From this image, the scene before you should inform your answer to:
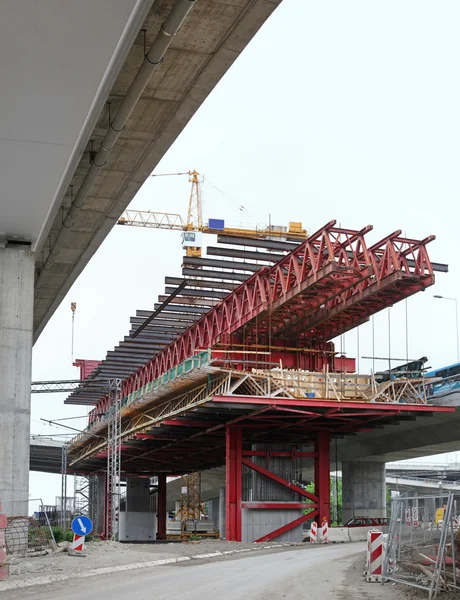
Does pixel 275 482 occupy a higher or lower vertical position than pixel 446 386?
lower

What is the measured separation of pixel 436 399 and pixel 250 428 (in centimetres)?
974

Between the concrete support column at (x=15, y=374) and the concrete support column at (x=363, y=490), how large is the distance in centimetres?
4217

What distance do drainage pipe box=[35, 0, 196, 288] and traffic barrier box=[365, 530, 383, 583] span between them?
33.9ft

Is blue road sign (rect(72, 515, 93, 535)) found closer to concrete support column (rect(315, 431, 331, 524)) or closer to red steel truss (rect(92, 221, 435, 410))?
red steel truss (rect(92, 221, 435, 410))

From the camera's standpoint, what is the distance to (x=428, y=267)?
136 ft

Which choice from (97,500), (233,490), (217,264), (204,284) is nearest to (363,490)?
(233,490)

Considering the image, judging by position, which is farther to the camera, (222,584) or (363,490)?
(363,490)

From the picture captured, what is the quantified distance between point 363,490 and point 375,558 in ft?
154

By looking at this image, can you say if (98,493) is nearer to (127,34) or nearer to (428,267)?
(428,267)

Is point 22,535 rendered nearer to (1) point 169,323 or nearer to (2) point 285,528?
(2) point 285,528

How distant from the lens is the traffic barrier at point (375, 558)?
749 inches

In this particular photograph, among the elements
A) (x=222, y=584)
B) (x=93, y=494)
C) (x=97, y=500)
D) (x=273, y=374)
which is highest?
(x=273, y=374)

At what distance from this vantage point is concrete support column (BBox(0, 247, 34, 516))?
22.5m

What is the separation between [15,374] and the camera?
76.3 feet
